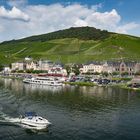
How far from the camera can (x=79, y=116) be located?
9406cm

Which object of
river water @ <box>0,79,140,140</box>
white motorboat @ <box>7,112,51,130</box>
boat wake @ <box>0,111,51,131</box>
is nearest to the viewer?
river water @ <box>0,79,140,140</box>

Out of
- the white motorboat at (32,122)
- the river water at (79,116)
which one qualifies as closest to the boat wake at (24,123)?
the white motorboat at (32,122)

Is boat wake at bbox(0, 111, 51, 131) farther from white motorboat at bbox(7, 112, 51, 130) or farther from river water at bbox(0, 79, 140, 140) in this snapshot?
river water at bbox(0, 79, 140, 140)

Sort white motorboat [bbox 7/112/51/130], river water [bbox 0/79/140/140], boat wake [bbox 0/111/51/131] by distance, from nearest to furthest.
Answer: river water [bbox 0/79/140/140], boat wake [bbox 0/111/51/131], white motorboat [bbox 7/112/51/130]

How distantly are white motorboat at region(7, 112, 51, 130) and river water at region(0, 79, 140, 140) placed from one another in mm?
1828

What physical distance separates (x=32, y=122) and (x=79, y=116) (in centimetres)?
1950

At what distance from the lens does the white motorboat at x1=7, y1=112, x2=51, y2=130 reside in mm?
78250

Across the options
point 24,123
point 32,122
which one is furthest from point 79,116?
point 24,123

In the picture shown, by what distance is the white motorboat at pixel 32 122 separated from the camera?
78.2m

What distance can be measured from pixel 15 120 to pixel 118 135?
27218 millimetres

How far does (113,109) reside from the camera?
107 metres

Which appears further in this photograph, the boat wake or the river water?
the boat wake

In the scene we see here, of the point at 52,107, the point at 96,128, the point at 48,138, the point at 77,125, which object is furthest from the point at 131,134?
the point at 52,107

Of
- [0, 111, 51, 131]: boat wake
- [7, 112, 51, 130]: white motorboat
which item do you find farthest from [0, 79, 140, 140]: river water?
[7, 112, 51, 130]: white motorboat
